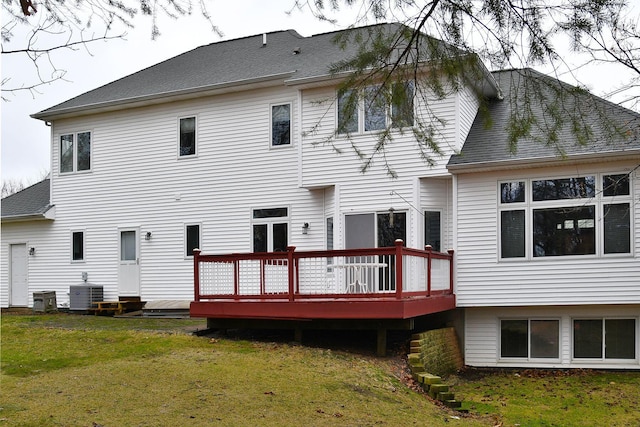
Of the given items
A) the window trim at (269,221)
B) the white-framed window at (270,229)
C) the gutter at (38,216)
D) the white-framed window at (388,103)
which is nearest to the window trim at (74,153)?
the gutter at (38,216)

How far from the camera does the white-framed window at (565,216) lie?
44.1 feet

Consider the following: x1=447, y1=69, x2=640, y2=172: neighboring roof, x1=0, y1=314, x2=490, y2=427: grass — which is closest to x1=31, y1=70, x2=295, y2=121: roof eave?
x1=447, y1=69, x2=640, y2=172: neighboring roof

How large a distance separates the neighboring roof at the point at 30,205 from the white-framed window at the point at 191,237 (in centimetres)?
454

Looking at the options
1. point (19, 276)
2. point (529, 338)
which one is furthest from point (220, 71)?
point (529, 338)

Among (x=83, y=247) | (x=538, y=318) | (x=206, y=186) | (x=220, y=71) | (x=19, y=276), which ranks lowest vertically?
(x=538, y=318)

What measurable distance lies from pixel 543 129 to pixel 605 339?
858cm

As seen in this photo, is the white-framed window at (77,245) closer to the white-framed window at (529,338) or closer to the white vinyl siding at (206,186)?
the white vinyl siding at (206,186)

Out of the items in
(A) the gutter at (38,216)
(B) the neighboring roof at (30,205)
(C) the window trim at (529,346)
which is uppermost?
(B) the neighboring roof at (30,205)

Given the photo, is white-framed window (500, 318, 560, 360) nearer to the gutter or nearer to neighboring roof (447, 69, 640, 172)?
neighboring roof (447, 69, 640, 172)

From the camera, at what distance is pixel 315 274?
1274 cm

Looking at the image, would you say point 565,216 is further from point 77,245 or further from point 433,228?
point 77,245

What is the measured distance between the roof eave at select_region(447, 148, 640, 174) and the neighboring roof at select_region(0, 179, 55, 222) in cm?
1191

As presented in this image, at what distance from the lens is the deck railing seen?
40.2 feet

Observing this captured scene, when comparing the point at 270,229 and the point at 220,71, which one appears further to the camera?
the point at 220,71
